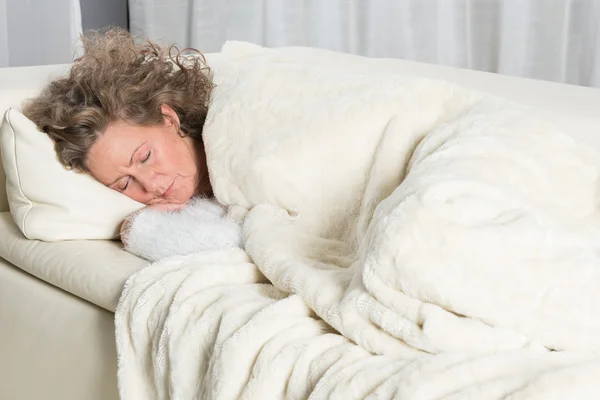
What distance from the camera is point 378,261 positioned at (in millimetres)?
1108

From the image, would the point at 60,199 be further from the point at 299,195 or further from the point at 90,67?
the point at 299,195

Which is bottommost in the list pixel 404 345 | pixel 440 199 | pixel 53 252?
pixel 53 252

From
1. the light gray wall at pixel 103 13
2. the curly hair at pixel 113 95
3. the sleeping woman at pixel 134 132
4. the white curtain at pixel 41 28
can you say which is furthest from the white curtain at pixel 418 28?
the sleeping woman at pixel 134 132

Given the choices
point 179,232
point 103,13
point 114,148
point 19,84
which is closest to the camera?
point 179,232

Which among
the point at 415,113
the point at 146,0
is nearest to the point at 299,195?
the point at 415,113

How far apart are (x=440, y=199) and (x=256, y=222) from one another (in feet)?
1.40

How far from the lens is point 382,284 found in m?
1.10

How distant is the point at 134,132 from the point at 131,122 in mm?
22

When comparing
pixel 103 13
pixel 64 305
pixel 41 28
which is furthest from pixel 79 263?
pixel 103 13

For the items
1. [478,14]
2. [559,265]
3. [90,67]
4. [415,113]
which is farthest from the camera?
[478,14]

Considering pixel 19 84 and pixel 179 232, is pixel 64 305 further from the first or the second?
pixel 19 84

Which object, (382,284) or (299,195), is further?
(299,195)

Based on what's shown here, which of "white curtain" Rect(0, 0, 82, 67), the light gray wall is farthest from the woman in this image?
the light gray wall

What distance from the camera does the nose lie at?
168 centimetres
